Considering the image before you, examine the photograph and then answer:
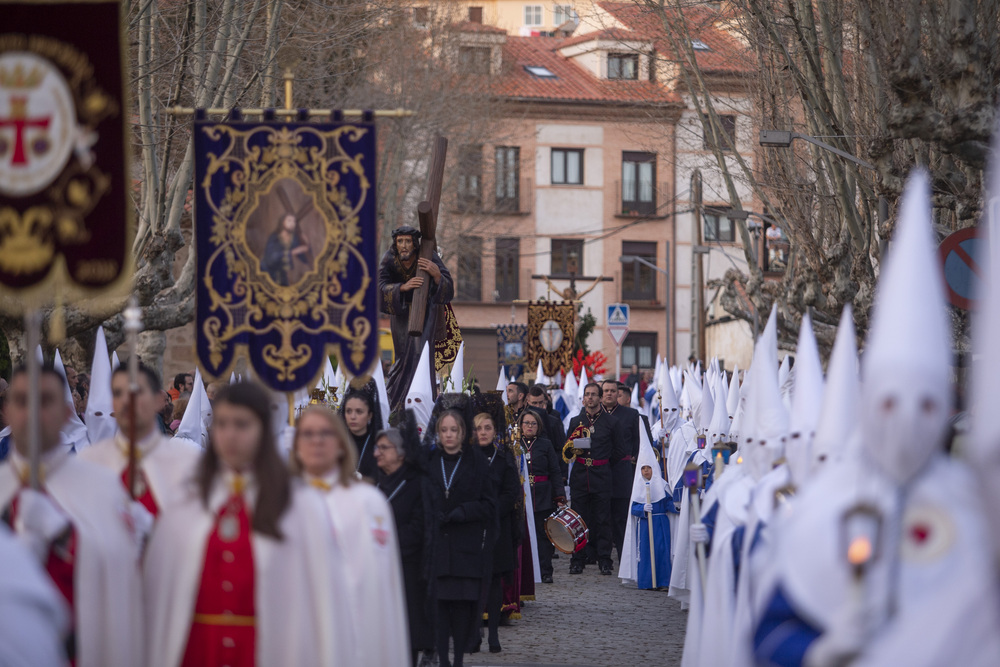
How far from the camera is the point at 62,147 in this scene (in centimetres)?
563

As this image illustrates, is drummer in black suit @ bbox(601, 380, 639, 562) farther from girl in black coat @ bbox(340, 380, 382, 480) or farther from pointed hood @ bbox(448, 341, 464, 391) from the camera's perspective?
girl in black coat @ bbox(340, 380, 382, 480)

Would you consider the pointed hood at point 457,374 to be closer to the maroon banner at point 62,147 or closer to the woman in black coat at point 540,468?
the woman in black coat at point 540,468

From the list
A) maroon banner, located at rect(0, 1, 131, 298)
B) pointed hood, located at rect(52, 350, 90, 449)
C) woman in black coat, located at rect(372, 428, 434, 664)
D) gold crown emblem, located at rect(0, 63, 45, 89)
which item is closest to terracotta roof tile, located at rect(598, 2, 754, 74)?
pointed hood, located at rect(52, 350, 90, 449)

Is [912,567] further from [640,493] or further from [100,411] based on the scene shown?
[640,493]

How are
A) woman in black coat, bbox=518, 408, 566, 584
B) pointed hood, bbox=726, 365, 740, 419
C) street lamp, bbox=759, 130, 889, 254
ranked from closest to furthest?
woman in black coat, bbox=518, 408, 566, 584, pointed hood, bbox=726, 365, 740, 419, street lamp, bbox=759, 130, 889, 254

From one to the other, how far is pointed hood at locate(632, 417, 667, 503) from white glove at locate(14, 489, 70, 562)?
907cm

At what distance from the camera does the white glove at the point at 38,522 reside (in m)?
4.92

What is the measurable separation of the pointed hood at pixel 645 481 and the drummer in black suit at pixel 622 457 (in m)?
0.96

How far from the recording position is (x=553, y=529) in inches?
496

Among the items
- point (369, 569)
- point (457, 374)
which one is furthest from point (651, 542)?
point (369, 569)

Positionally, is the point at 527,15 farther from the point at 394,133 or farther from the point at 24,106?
the point at 24,106

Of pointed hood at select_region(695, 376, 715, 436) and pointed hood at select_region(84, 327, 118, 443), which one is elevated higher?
pointed hood at select_region(84, 327, 118, 443)

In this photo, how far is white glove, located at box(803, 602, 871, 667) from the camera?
3.90 metres

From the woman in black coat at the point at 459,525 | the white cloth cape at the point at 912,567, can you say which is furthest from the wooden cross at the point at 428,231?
the white cloth cape at the point at 912,567
